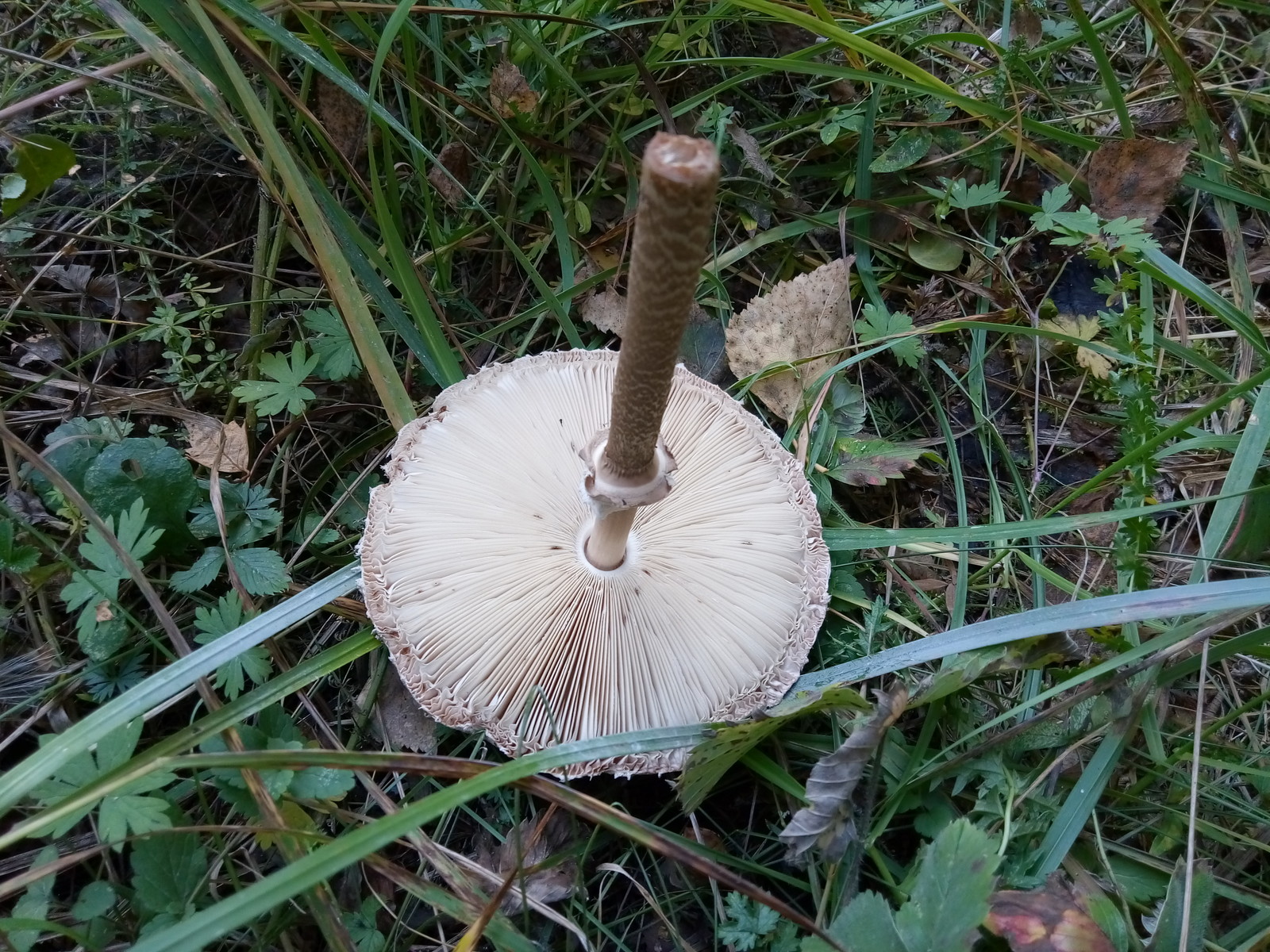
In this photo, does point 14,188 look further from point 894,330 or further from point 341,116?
point 894,330

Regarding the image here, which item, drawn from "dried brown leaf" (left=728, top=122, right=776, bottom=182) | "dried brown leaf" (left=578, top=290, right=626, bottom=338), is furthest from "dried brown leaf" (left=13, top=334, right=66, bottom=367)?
"dried brown leaf" (left=728, top=122, right=776, bottom=182)

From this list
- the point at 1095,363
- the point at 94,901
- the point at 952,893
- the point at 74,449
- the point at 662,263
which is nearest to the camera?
the point at 662,263

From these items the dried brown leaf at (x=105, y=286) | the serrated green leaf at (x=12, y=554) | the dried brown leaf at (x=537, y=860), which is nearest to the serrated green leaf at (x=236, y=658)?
the serrated green leaf at (x=12, y=554)

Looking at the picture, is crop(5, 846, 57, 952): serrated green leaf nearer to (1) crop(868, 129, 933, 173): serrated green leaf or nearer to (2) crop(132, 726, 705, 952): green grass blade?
(2) crop(132, 726, 705, 952): green grass blade

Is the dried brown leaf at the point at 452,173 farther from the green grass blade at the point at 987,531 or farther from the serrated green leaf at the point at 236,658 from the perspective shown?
the green grass blade at the point at 987,531

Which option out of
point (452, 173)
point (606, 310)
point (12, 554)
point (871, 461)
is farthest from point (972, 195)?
point (12, 554)

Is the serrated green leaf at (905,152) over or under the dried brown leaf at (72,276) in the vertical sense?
under
